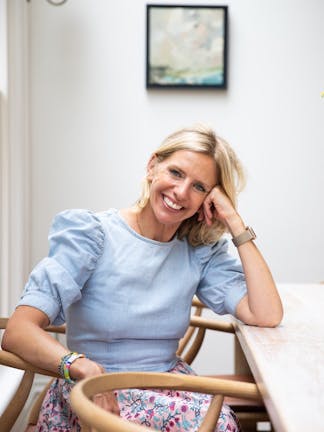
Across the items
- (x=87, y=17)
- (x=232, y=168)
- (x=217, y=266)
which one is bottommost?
(x=217, y=266)

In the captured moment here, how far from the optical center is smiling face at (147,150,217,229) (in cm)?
166

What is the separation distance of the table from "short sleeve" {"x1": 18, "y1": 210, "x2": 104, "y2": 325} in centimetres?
42

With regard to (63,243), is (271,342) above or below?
below

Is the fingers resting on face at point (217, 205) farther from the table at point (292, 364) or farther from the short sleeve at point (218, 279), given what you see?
the table at point (292, 364)

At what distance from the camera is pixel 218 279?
5.96 feet

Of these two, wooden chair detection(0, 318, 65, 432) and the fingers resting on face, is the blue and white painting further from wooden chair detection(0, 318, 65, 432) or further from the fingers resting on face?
wooden chair detection(0, 318, 65, 432)

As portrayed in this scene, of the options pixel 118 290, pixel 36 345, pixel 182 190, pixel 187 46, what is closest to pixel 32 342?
pixel 36 345

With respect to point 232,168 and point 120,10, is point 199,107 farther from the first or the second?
point 232,168

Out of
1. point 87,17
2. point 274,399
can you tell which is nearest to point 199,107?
point 87,17

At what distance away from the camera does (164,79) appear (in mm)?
3225

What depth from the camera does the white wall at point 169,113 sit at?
126 inches

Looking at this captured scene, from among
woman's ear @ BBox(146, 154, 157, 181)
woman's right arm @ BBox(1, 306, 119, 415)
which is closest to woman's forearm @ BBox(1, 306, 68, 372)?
woman's right arm @ BBox(1, 306, 119, 415)

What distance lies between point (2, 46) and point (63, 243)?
1.46 meters

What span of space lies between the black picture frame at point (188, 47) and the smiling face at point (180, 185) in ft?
5.23
